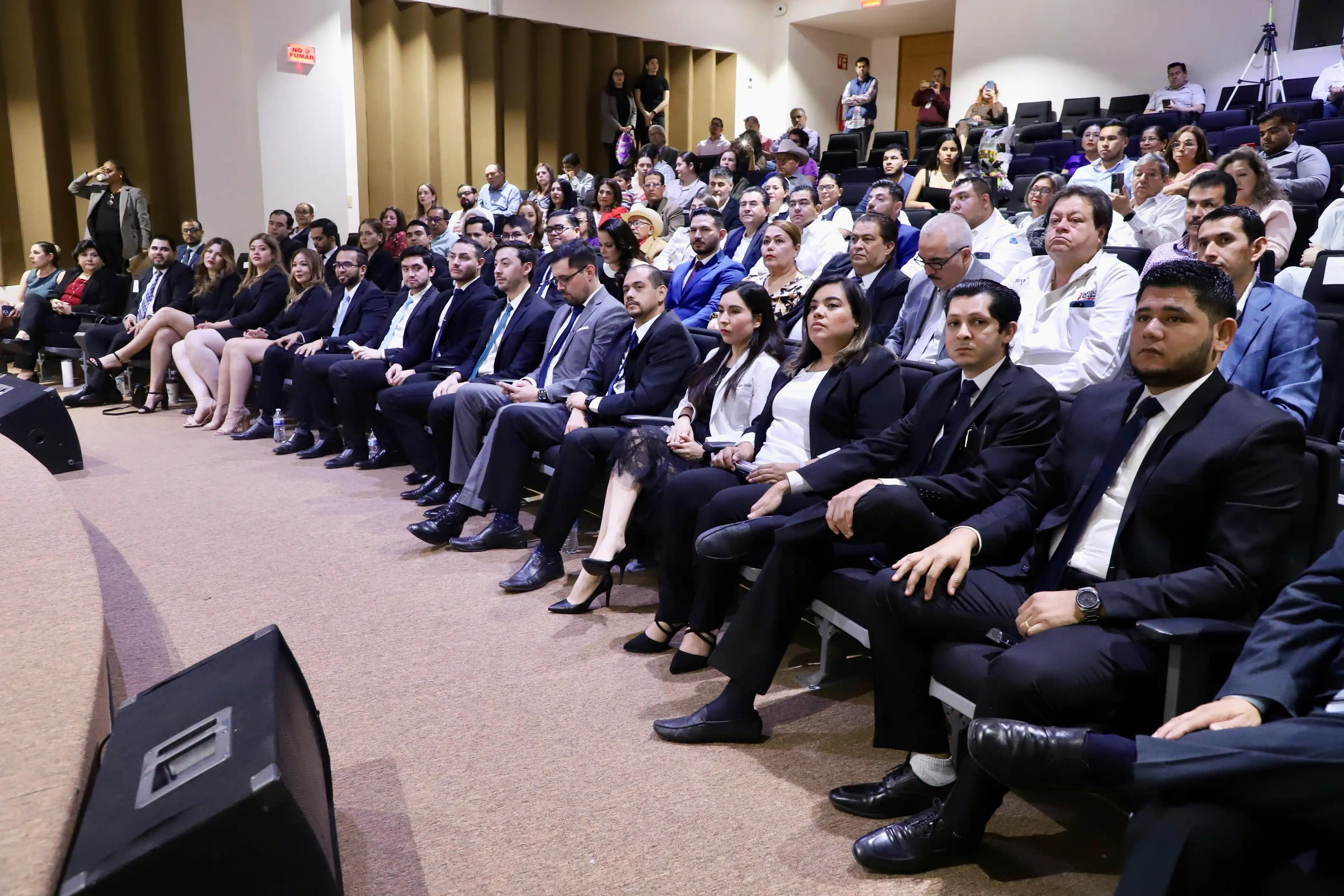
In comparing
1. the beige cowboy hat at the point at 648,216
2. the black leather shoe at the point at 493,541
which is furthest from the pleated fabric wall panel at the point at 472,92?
the black leather shoe at the point at 493,541

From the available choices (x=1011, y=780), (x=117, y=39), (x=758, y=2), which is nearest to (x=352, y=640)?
(x=1011, y=780)

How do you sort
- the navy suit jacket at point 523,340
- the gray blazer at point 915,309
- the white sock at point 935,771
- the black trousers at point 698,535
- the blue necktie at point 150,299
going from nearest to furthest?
the white sock at point 935,771 → the black trousers at point 698,535 → the gray blazer at point 915,309 → the navy suit jacket at point 523,340 → the blue necktie at point 150,299

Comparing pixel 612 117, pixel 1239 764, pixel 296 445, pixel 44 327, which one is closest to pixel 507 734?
pixel 1239 764

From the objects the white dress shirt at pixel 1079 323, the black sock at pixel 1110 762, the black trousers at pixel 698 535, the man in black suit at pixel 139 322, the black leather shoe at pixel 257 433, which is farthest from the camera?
the man in black suit at pixel 139 322

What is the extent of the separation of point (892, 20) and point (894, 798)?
43.3 feet

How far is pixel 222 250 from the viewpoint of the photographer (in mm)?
6930

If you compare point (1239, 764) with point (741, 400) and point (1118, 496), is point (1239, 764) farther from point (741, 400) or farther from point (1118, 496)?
point (741, 400)

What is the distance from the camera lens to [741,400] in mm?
3330

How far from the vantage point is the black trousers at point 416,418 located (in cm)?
466

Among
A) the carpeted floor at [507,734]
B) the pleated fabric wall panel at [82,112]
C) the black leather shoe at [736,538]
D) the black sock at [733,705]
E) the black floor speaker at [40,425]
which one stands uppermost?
the pleated fabric wall panel at [82,112]

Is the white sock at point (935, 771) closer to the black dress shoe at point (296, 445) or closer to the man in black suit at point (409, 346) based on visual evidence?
the man in black suit at point (409, 346)

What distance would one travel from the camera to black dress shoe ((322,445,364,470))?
16.8 ft

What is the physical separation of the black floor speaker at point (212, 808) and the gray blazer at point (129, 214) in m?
8.37

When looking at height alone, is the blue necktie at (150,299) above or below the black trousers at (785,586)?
above
